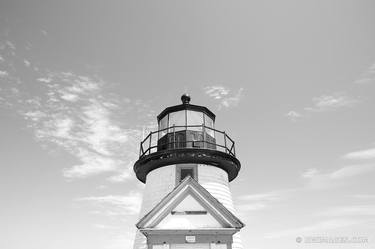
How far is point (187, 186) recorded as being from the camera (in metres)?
11.0

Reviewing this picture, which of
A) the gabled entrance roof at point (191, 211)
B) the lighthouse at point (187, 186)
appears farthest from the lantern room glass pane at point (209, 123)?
the gabled entrance roof at point (191, 211)

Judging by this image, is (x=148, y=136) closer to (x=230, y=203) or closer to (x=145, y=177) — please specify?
(x=145, y=177)


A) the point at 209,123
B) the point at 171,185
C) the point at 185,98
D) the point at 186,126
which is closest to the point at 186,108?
the point at 185,98

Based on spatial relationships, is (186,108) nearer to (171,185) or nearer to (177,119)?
(177,119)

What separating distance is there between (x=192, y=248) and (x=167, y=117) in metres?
8.44

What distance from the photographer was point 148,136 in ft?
51.9

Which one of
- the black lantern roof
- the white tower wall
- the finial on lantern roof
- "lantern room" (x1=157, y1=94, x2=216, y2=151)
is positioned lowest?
the white tower wall

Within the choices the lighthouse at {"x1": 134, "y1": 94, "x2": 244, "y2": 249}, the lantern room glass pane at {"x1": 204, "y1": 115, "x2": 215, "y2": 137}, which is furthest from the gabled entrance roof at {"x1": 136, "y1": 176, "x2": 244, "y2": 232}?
the lantern room glass pane at {"x1": 204, "y1": 115, "x2": 215, "y2": 137}

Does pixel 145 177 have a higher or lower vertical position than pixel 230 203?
higher

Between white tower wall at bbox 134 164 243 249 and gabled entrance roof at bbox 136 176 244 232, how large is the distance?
11.7ft

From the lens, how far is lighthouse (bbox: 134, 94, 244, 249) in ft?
33.1

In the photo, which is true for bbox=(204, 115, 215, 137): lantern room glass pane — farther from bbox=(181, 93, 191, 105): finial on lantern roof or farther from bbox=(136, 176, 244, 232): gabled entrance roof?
bbox=(136, 176, 244, 232): gabled entrance roof

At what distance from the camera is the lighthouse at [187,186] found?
1009cm

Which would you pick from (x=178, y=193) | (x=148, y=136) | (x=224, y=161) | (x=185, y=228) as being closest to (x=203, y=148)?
(x=224, y=161)
